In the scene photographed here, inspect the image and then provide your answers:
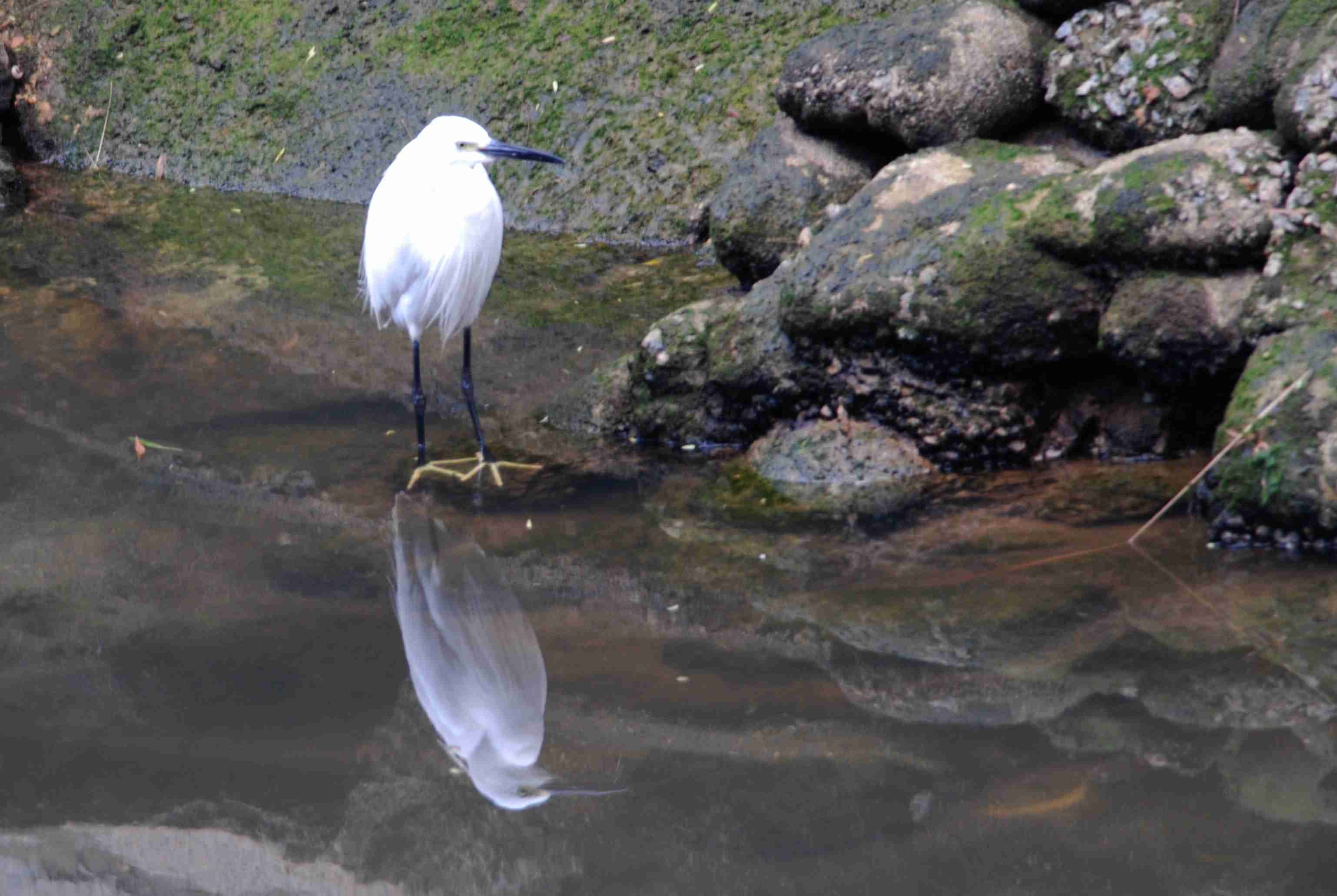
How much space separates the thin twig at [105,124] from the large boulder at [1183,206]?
24.2 feet

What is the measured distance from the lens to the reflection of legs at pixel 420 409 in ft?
15.3

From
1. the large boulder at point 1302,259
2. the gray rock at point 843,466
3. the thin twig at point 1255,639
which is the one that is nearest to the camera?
the thin twig at point 1255,639

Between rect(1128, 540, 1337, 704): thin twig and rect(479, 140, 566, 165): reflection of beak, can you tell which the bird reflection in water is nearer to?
rect(479, 140, 566, 165): reflection of beak

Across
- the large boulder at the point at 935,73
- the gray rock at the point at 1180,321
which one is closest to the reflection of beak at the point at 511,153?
the large boulder at the point at 935,73

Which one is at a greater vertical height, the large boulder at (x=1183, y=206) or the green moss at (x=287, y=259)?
the large boulder at (x=1183, y=206)

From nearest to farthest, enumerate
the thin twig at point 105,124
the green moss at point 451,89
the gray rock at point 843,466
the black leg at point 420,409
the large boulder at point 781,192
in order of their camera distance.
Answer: the gray rock at point 843,466 < the black leg at point 420,409 < the large boulder at point 781,192 < the green moss at point 451,89 < the thin twig at point 105,124

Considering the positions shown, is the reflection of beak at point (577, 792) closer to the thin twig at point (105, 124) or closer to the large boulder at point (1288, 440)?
the large boulder at point (1288, 440)

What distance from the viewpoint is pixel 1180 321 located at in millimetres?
3791

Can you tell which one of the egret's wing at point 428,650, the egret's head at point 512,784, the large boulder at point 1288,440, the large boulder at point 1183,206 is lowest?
the egret's wing at point 428,650

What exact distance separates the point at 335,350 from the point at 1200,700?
4010 mm

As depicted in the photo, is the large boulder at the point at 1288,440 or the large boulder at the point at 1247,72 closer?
the large boulder at the point at 1288,440

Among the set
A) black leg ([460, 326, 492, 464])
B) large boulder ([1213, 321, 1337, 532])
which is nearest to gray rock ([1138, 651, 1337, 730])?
large boulder ([1213, 321, 1337, 532])

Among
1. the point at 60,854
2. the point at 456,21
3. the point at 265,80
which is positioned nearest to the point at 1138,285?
the point at 60,854

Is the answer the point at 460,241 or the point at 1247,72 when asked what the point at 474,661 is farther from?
the point at 1247,72
